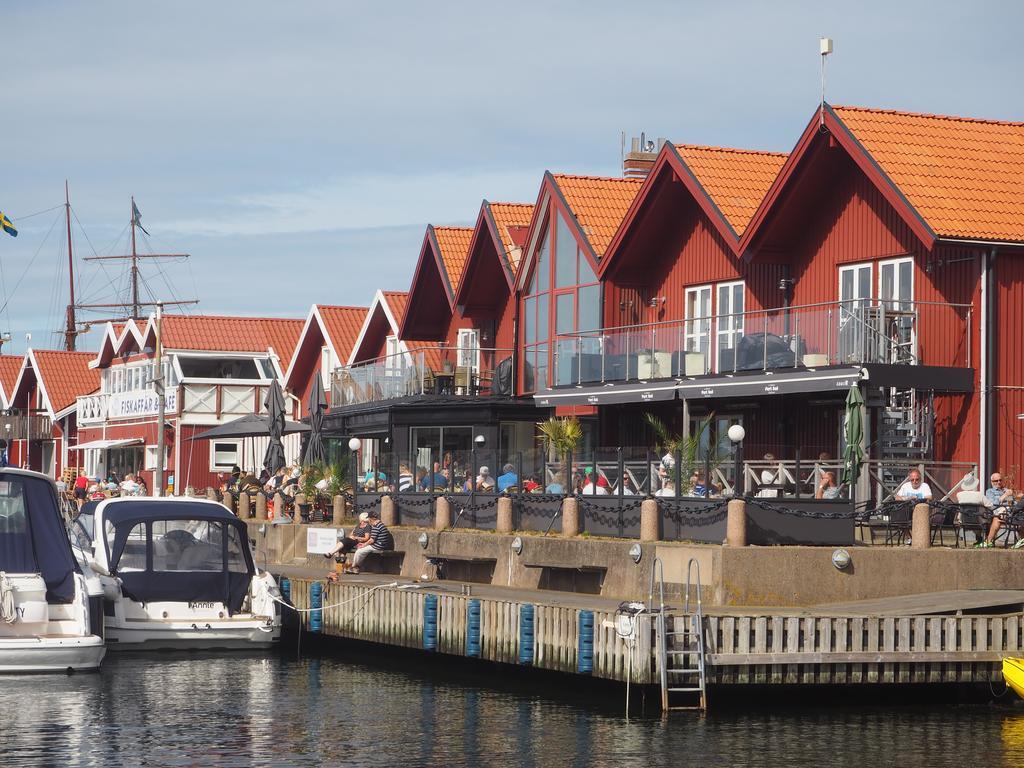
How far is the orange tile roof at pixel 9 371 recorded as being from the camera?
9281 cm

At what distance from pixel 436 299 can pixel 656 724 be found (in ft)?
96.9

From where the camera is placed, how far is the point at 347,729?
21.8m

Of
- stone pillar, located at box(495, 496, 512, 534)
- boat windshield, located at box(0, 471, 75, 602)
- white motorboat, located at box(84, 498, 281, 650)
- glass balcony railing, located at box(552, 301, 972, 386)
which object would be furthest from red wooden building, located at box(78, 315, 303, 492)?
boat windshield, located at box(0, 471, 75, 602)

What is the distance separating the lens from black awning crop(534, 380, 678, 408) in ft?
115

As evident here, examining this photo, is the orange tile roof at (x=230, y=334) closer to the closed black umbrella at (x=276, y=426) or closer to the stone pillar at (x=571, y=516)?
the closed black umbrella at (x=276, y=426)

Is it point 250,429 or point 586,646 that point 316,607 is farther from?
point 250,429

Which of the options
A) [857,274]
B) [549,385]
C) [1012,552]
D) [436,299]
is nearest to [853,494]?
[1012,552]

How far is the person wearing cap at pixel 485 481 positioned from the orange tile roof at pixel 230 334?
3506 centimetres

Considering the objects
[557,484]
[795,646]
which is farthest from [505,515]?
[795,646]

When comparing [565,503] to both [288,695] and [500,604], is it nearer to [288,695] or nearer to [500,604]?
[500,604]

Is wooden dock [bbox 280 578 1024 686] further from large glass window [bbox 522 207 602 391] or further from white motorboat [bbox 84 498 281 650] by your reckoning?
large glass window [bbox 522 207 602 391]

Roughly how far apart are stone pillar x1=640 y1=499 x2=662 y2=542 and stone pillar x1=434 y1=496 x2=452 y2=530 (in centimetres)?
676

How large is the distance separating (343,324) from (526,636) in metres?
36.5

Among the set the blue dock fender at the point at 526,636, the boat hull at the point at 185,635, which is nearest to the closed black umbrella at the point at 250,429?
the boat hull at the point at 185,635
